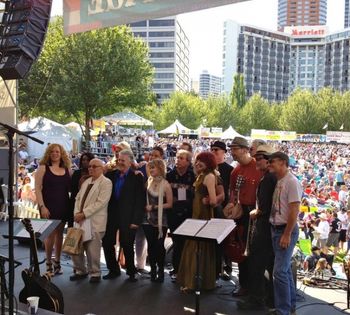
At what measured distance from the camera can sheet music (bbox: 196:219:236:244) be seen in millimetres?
4070

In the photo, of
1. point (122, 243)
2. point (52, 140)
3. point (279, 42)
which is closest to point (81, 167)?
point (122, 243)

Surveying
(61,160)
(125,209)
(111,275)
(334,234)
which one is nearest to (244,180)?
(125,209)

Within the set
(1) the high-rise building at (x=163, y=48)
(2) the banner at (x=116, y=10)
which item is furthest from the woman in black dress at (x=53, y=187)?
(1) the high-rise building at (x=163, y=48)

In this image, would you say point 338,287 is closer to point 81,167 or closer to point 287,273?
point 287,273

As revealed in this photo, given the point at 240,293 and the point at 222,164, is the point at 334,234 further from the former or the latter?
the point at 240,293

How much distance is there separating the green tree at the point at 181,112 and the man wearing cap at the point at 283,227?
69.6 metres

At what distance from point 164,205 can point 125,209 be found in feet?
1.52

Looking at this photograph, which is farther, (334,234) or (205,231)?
(334,234)

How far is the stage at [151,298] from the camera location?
477cm

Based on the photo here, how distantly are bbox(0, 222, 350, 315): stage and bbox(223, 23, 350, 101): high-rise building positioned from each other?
14185 centimetres

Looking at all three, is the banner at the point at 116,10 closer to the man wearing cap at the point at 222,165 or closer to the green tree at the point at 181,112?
the man wearing cap at the point at 222,165

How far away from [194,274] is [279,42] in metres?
165

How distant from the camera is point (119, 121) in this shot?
89.2ft

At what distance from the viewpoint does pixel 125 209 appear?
5625mm
